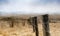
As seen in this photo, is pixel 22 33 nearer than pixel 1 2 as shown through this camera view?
No

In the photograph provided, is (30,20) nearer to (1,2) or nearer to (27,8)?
(27,8)

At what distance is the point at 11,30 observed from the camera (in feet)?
7.32

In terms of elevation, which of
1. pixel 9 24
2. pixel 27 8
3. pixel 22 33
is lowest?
pixel 22 33

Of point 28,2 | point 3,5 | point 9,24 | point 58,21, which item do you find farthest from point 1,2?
point 58,21

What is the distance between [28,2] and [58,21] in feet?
6.31

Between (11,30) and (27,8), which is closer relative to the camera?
(27,8)

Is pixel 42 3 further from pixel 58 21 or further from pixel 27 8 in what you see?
pixel 58 21

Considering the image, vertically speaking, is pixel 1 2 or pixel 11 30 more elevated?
pixel 1 2

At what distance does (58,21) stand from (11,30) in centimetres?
100

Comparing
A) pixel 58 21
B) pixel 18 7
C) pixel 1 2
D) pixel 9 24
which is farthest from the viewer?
pixel 58 21

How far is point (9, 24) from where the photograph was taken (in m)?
2.23

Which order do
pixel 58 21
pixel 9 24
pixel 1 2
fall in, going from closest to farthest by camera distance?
pixel 1 2
pixel 9 24
pixel 58 21

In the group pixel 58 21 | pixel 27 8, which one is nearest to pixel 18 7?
pixel 27 8

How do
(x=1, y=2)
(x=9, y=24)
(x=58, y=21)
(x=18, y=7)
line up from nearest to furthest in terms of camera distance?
(x=1, y=2)
(x=18, y=7)
(x=9, y=24)
(x=58, y=21)
